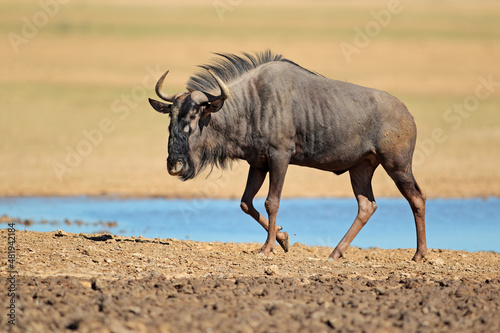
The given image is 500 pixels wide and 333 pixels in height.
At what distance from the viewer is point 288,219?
41.9 ft

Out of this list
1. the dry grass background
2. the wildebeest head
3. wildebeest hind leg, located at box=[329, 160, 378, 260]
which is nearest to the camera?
the wildebeest head

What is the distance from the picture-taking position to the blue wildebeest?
339 inches

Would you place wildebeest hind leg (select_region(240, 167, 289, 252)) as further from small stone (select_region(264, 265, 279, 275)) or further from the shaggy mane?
small stone (select_region(264, 265, 279, 275))

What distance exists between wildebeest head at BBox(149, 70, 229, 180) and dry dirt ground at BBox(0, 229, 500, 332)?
3.41ft

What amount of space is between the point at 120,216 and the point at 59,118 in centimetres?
1001

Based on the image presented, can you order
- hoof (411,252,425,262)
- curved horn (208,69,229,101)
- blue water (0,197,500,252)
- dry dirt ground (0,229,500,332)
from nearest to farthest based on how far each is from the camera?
dry dirt ground (0,229,500,332) < curved horn (208,69,229,101) < hoof (411,252,425,262) < blue water (0,197,500,252)

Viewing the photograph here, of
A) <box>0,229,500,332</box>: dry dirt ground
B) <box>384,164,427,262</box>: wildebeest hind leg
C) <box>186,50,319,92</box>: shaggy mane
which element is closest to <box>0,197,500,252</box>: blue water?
<box>384,164,427,262</box>: wildebeest hind leg

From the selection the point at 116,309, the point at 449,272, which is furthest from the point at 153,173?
the point at 116,309

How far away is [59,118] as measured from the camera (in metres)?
22.0

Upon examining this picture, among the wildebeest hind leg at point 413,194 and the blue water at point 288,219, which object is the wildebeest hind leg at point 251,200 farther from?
the blue water at point 288,219

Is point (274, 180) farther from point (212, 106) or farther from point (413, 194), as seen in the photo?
point (413, 194)

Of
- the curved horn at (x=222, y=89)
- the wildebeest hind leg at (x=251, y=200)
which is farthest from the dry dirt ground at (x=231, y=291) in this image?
the curved horn at (x=222, y=89)

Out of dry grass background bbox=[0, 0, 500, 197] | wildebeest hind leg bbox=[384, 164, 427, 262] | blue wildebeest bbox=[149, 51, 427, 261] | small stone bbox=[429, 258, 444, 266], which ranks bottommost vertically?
small stone bbox=[429, 258, 444, 266]

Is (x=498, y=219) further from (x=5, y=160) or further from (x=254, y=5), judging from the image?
(x=254, y=5)
